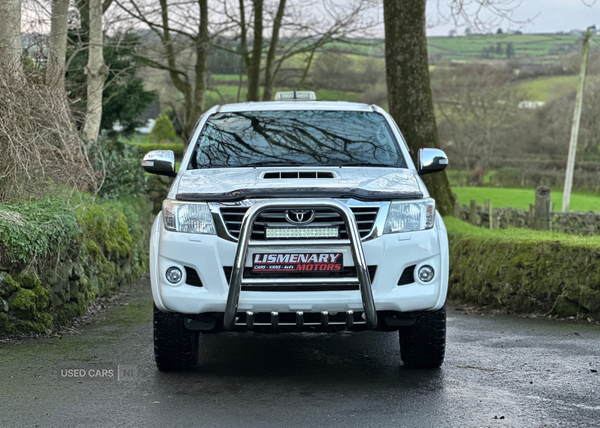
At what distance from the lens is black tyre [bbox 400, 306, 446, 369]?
6.23 metres

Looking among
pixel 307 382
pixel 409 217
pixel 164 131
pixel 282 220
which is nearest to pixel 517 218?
pixel 409 217

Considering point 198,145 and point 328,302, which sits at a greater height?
point 198,145

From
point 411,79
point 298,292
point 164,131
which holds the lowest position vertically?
point 164,131

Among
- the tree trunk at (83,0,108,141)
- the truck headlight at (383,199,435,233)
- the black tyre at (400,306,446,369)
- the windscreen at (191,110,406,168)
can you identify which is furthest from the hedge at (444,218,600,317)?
the tree trunk at (83,0,108,141)

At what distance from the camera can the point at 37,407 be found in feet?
17.5

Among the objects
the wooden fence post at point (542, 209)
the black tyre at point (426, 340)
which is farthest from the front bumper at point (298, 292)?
the wooden fence post at point (542, 209)

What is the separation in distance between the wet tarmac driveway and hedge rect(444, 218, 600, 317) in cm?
57

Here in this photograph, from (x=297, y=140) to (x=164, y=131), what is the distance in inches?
2479

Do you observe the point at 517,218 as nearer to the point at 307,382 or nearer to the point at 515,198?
the point at 307,382

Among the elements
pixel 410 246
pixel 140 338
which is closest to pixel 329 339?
pixel 140 338

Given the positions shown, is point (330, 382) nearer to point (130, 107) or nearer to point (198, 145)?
point (198, 145)

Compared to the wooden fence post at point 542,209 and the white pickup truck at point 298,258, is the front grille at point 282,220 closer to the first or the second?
the white pickup truck at point 298,258

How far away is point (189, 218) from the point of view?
590 cm

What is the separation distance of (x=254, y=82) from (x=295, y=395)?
Result: 24.2 m
